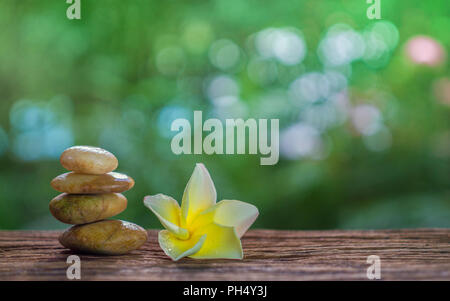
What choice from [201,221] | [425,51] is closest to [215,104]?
[425,51]

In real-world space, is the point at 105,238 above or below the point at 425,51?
below

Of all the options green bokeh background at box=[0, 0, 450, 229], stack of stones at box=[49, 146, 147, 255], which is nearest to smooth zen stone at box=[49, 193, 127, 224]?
stack of stones at box=[49, 146, 147, 255]

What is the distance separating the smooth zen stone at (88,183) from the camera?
2.36 feet

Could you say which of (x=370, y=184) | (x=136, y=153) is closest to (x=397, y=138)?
(x=370, y=184)

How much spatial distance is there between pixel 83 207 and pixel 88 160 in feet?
0.23

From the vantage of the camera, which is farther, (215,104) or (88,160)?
(215,104)

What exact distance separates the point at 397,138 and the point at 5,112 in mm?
1185

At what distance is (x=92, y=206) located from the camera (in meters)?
0.72

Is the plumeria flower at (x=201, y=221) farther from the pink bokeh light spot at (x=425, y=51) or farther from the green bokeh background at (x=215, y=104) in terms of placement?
the pink bokeh light spot at (x=425, y=51)

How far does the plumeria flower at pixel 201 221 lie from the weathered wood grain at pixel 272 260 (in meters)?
0.02

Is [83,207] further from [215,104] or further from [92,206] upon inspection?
[215,104]

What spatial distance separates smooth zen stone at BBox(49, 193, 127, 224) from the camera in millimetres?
711

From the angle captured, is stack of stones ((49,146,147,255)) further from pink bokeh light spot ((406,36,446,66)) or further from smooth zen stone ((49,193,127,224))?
pink bokeh light spot ((406,36,446,66))

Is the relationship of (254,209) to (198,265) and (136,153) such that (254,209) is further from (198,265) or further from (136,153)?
(136,153)
